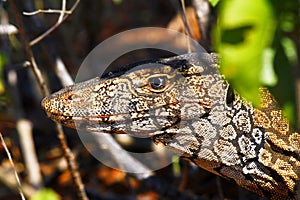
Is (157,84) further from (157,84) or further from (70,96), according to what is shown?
(70,96)

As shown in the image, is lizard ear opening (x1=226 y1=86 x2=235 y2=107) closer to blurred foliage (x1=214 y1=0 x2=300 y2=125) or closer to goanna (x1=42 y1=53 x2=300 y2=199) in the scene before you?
goanna (x1=42 y1=53 x2=300 y2=199)

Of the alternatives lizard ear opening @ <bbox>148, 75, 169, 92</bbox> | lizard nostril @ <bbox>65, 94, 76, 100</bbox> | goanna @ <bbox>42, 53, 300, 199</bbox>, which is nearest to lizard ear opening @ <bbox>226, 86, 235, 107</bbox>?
goanna @ <bbox>42, 53, 300, 199</bbox>

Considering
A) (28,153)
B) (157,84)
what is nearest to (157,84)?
(157,84)

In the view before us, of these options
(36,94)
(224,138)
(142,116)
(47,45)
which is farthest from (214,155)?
(36,94)

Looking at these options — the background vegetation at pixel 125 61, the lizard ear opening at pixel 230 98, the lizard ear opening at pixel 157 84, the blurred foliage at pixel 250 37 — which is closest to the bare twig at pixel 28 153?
the background vegetation at pixel 125 61

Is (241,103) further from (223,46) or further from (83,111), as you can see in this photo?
(223,46)

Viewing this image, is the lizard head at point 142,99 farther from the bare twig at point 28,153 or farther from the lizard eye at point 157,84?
the bare twig at point 28,153
